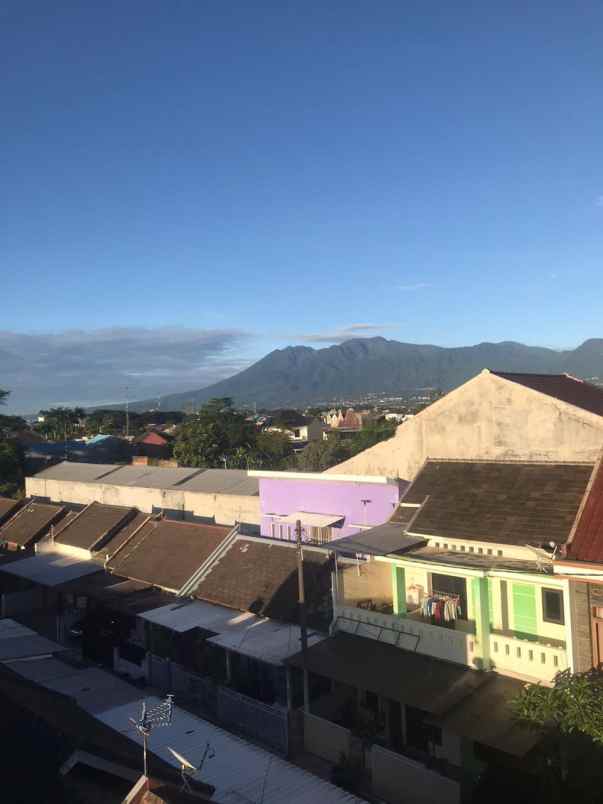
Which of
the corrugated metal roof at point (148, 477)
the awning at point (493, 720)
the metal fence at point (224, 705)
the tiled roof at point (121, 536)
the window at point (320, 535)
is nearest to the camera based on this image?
the awning at point (493, 720)

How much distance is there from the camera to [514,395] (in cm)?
1770

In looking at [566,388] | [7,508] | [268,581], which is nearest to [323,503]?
[268,581]

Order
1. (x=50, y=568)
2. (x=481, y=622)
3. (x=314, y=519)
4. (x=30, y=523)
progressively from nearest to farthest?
(x=481, y=622) < (x=314, y=519) < (x=50, y=568) < (x=30, y=523)

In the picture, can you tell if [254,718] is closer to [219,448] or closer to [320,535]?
[320,535]

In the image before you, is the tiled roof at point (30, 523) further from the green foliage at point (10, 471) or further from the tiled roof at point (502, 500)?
the tiled roof at point (502, 500)

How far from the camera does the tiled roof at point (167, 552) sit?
64.6ft

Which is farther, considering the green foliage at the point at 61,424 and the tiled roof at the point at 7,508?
the green foliage at the point at 61,424

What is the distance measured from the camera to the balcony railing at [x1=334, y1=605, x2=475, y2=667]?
12250mm

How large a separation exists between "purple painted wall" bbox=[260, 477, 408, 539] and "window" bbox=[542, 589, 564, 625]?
22.9 feet

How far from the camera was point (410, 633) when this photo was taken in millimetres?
13078

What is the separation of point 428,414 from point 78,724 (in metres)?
13.2

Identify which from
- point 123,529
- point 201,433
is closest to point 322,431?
point 201,433

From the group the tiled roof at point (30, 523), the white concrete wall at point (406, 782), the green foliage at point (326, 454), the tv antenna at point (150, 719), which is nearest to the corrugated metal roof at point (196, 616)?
the tv antenna at point (150, 719)

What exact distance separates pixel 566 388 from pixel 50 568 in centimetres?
1845
